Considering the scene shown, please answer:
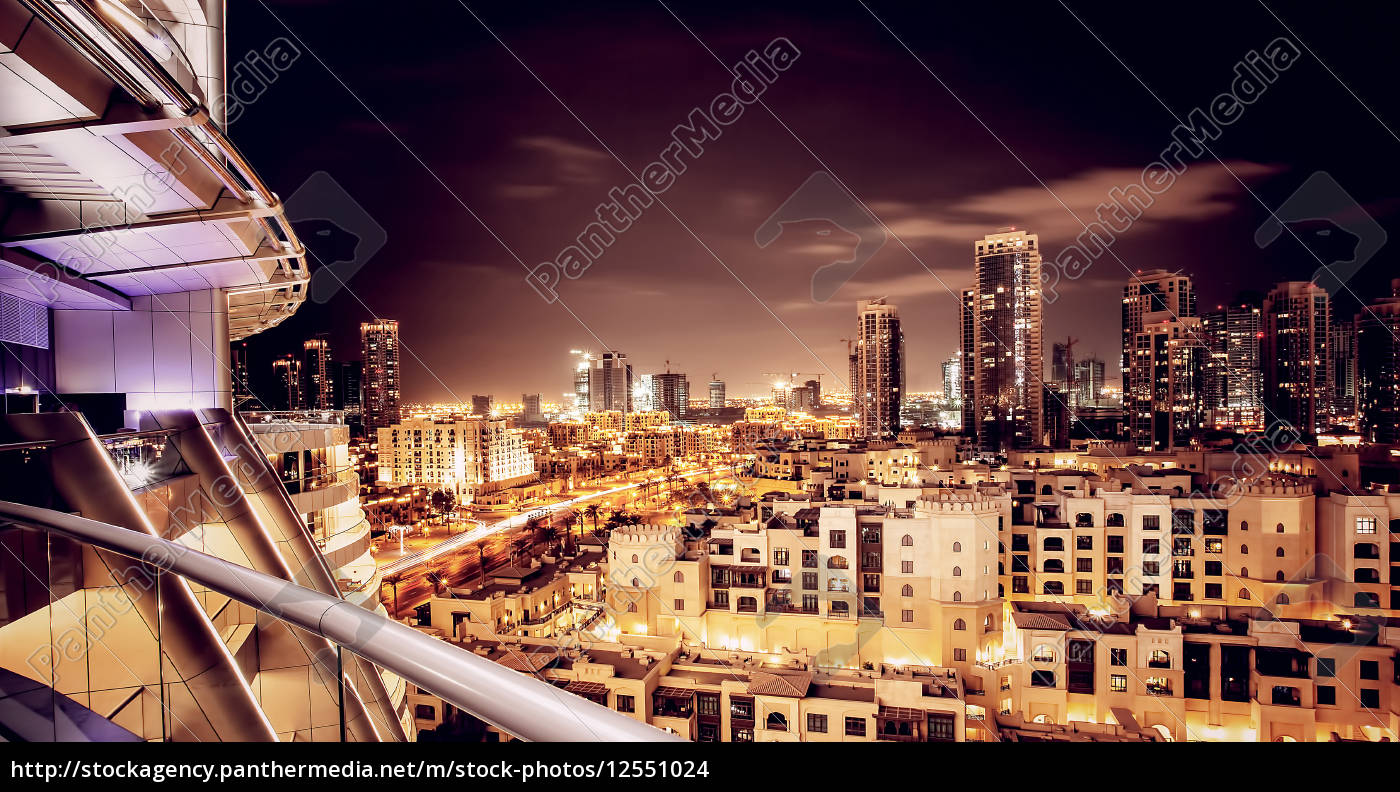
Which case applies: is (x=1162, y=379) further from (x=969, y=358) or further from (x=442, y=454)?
(x=442, y=454)

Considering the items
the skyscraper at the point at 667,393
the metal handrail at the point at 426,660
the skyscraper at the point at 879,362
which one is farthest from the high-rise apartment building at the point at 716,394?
the metal handrail at the point at 426,660

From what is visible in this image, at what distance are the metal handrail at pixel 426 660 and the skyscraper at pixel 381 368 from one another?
2093 inches

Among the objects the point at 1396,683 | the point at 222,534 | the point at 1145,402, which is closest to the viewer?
the point at 222,534

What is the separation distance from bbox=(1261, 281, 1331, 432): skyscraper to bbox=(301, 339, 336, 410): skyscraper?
58.6 m

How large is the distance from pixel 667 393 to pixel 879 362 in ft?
89.5

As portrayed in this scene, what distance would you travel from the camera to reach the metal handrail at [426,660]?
0.83 metres

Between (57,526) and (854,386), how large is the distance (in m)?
48.8

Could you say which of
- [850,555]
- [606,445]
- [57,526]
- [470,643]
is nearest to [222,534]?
[57,526]

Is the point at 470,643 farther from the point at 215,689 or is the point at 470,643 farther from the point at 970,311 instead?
the point at 970,311

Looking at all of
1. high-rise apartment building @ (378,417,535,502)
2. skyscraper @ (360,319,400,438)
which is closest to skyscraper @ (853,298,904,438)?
high-rise apartment building @ (378,417,535,502)

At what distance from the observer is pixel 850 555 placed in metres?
11.2

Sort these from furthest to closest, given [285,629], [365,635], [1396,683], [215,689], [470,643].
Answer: [470,643], [1396,683], [285,629], [215,689], [365,635]

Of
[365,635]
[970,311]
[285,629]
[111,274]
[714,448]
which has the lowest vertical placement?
[714,448]

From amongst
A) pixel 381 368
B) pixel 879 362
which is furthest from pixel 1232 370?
pixel 381 368
